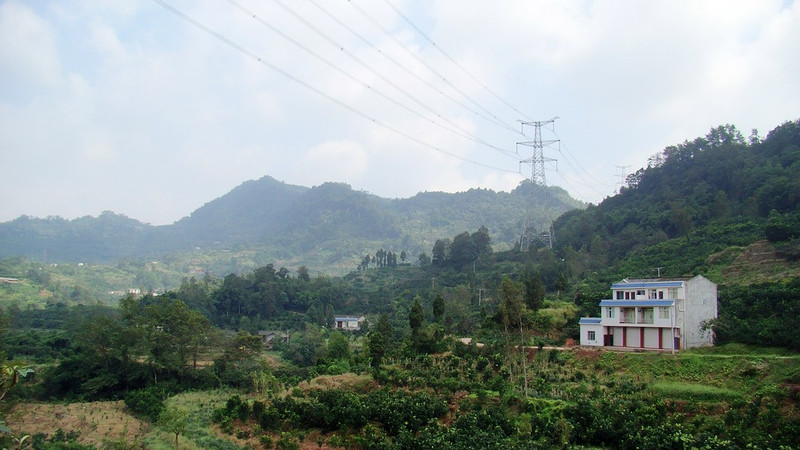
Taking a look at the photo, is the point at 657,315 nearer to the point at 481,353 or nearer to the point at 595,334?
the point at 595,334

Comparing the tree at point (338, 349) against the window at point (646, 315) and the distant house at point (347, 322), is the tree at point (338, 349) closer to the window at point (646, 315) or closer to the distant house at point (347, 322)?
the window at point (646, 315)

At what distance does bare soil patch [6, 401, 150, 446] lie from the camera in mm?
23219

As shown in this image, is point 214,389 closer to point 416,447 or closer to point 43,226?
point 416,447

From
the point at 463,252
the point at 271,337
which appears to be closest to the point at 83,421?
the point at 271,337

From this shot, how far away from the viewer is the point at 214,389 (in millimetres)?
33312

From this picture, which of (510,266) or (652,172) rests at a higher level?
(652,172)

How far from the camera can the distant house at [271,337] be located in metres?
49.0

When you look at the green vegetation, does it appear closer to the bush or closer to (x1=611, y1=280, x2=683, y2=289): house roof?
the bush

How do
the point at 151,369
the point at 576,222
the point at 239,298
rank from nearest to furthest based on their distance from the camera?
the point at 151,369 < the point at 239,298 < the point at 576,222

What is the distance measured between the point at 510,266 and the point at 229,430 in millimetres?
41259

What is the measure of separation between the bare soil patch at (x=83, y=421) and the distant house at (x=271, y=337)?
20073 millimetres

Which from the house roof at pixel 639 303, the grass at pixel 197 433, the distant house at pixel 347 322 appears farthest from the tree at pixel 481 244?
the grass at pixel 197 433

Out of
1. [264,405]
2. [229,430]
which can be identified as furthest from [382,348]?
[229,430]

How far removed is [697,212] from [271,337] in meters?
36.6
